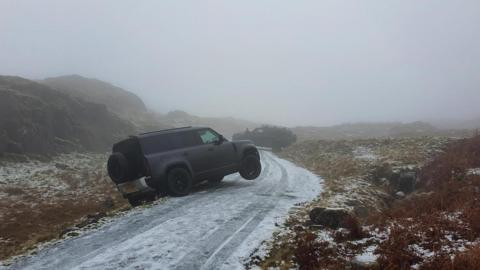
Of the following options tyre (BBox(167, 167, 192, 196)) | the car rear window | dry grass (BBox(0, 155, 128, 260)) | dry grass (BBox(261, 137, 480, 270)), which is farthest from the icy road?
dry grass (BBox(0, 155, 128, 260))

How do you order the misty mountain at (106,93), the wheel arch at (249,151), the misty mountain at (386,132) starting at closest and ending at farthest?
the wheel arch at (249,151)
the misty mountain at (386,132)
the misty mountain at (106,93)

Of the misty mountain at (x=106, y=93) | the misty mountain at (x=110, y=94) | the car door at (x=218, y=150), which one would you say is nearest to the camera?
the car door at (x=218, y=150)

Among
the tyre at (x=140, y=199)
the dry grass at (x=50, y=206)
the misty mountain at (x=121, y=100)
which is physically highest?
the misty mountain at (x=121, y=100)

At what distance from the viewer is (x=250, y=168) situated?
57.0ft

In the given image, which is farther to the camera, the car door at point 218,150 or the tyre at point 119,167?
the car door at point 218,150

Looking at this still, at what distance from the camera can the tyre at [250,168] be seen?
56.3 ft

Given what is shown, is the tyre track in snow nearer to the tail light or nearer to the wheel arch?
the tail light

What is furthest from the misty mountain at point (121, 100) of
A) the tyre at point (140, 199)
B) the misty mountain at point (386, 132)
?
the tyre at point (140, 199)

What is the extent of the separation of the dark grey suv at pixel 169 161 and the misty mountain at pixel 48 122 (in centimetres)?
1893

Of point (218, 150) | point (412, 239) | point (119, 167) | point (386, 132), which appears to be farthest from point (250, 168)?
point (386, 132)

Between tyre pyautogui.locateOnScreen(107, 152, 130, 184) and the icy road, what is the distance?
1437mm

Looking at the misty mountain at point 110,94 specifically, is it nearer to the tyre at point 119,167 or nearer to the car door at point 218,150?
the car door at point 218,150

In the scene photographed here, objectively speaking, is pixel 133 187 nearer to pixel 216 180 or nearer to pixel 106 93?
pixel 216 180

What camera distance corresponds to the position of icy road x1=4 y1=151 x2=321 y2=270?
305 inches
